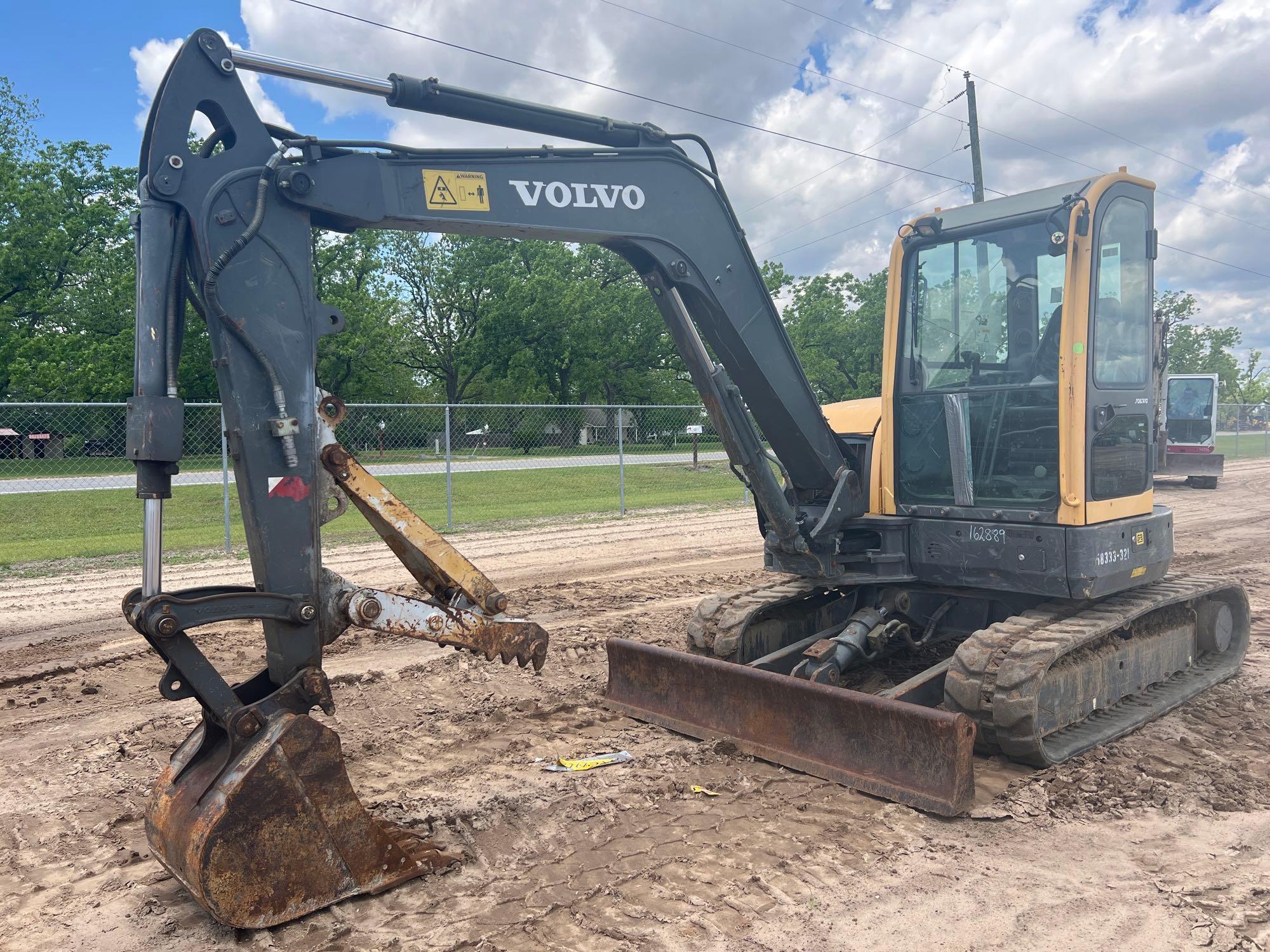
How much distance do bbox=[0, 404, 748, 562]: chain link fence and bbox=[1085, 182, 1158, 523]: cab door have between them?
30.6 feet

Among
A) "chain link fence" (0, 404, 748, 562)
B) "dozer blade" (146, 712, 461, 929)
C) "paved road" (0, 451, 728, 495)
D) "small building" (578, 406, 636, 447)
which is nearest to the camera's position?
"dozer blade" (146, 712, 461, 929)

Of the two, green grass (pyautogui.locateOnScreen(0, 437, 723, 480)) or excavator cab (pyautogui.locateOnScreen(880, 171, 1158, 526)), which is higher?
excavator cab (pyautogui.locateOnScreen(880, 171, 1158, 526))

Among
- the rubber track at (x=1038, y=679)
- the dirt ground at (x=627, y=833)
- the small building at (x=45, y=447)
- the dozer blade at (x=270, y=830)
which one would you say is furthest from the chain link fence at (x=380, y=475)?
the dozer blade at (x=270, y=830)

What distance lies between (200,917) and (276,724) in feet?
2.44

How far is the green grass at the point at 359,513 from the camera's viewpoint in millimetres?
12367

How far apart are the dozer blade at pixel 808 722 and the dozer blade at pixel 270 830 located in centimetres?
199

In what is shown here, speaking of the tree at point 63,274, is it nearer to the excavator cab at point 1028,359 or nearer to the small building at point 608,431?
the small building at point 608,431

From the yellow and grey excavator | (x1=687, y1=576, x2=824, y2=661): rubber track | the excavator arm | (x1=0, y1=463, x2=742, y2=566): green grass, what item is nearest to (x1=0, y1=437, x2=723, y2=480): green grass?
(x1=0, y1=463, x2=742, y2=566): green grass

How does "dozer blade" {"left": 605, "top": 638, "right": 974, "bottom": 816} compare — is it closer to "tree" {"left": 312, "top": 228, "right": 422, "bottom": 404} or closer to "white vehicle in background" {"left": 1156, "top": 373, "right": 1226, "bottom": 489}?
"white vehicle in background" {"left": 1156, "top": 373, "right": 1226, "bottom": 489}

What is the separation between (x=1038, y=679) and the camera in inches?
180

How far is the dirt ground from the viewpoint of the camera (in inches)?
130

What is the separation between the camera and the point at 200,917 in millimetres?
3396

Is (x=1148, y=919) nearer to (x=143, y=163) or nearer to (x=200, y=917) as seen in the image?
(x=200, y=917)

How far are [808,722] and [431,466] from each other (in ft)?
46.7
